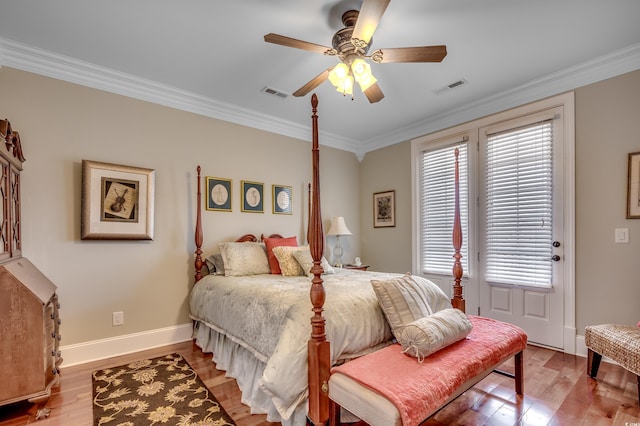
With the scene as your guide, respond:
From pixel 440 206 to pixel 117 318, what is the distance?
12.4ft

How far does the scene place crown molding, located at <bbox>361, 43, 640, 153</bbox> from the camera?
2602 millimetres

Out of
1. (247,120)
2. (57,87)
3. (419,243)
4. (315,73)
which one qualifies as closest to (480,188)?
(419,243)

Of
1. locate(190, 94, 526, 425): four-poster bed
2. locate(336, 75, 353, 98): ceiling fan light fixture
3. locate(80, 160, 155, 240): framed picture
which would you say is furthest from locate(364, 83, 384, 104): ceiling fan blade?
locate(80, 160, 155, 240): framed picture

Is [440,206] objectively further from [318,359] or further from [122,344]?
[122,344]

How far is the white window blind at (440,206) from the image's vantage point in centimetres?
371

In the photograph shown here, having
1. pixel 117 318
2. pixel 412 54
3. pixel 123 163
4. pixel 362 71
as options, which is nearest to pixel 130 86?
pixel 123 163

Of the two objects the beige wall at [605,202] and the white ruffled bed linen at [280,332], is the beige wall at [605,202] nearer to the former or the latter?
the beige wall at [605,202]

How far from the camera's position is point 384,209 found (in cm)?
459

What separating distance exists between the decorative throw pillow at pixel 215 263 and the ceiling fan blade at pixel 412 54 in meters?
2.42

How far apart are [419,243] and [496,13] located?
8.91 feet

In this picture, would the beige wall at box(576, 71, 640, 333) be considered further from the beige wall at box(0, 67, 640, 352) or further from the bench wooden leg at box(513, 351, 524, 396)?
the bench wooden leg at box(513, 351, 524, 396)

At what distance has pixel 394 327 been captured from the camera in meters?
1.88

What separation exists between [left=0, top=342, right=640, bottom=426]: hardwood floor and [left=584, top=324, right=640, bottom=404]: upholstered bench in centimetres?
17

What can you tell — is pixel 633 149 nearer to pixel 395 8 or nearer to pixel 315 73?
pixel 395 8
